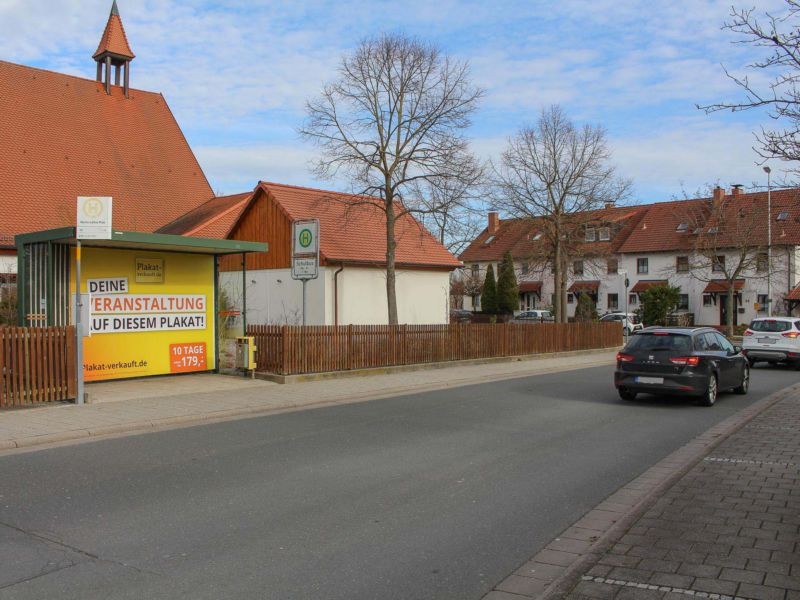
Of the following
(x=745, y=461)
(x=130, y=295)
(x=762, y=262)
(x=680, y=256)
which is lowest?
(x=745, y=461)

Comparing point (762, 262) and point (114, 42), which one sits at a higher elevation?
point (114, 42)

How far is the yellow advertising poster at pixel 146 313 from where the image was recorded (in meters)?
14.3

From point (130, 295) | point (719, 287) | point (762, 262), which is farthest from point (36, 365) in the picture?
point (719, 287)

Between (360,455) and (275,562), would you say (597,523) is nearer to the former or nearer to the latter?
(275,562)

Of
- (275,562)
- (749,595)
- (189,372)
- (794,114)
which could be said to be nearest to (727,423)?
(794,114)

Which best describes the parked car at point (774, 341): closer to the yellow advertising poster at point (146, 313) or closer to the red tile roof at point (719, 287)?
the yellow advertising poster at point (146, 313)

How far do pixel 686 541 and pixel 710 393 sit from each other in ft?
29.1

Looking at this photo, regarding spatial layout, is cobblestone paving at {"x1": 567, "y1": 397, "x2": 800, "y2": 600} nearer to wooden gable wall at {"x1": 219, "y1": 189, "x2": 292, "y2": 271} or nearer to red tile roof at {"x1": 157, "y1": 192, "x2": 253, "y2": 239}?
wooden gable wall at {"x1": 219, "y1": 189, "x2": 292, "y2": 271}

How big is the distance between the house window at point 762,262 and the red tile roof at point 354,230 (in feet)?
82.1

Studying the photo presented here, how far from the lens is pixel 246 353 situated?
16.0 m

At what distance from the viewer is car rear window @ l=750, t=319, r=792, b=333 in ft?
74.8

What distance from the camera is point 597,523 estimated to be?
5859 mm

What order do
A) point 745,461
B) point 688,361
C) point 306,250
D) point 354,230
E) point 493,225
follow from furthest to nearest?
1. point 493,225
2. point 354,230
3. point 306,250
4. point 688,361
5. point 745,461

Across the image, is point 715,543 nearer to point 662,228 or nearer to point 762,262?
point 762,262
